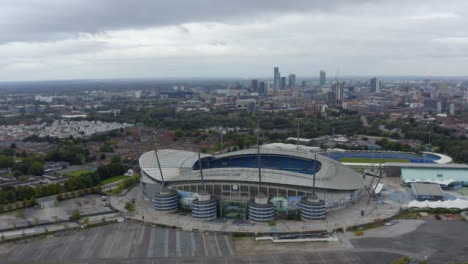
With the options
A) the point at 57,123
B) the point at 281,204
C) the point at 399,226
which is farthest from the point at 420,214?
the point at 57,123

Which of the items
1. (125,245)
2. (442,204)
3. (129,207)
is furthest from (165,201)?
(442,204)

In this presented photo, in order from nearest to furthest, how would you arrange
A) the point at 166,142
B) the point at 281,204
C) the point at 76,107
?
the point at 281,204
the point at 166,142
the point at 76,107

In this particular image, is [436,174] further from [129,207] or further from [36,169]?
[36,169]

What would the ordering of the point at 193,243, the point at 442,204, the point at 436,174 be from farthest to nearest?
1. the point at 436,174
2. the point at 442,204
3. the point at 193,243

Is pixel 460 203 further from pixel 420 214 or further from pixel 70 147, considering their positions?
pixel 70 147

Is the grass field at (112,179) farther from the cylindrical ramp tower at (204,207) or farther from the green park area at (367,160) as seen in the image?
the green park area at (367,160)

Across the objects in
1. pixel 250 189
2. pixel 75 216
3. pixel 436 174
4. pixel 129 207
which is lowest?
pixel 75 216

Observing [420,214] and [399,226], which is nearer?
[399,226]

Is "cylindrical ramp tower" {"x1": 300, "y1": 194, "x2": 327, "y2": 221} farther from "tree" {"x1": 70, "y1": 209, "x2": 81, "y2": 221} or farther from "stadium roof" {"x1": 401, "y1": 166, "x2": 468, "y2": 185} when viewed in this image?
"tree" {"x1": 70, "y1": 209, "x2": 81, "y2": 221}
